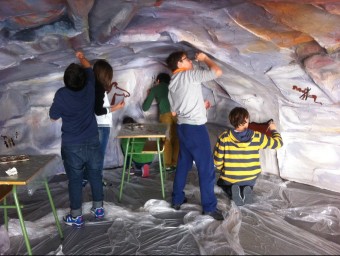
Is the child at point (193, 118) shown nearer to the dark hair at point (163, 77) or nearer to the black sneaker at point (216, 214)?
the black sneaker at point (216, 214)

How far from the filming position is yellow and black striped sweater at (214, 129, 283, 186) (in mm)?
2588

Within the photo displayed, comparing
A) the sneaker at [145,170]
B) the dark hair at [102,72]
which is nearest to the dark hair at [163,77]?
the sneaker at [145,170]

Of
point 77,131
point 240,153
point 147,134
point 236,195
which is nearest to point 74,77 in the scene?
point 77,131

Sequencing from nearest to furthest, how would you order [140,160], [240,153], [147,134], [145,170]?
1. [240,153]
2. [147,134]
3. [145,170]
4. [140,160]

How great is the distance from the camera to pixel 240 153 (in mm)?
2598

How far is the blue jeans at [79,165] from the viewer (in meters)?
2.27

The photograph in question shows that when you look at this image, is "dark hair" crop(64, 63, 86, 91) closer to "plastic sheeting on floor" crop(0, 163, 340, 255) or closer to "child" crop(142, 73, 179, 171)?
"plastic sheeting on floor" crop(0, 163, 340, 255)

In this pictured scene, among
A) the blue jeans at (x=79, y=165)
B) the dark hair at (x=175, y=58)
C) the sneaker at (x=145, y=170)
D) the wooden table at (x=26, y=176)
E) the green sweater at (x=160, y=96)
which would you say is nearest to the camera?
the wooden table at (x=26, y=176)

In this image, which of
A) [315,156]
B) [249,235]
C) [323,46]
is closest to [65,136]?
[249,235]

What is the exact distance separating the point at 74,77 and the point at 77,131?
34cm

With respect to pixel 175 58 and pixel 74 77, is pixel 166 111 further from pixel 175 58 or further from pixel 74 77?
pixel 74 77

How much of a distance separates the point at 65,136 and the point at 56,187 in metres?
0.99

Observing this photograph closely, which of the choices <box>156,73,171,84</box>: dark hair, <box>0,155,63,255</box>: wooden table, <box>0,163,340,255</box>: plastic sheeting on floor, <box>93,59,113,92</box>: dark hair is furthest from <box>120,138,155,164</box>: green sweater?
<box>0,155,63,255</box>: wooden table

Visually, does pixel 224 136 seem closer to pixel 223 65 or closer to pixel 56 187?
pixel 223 65
